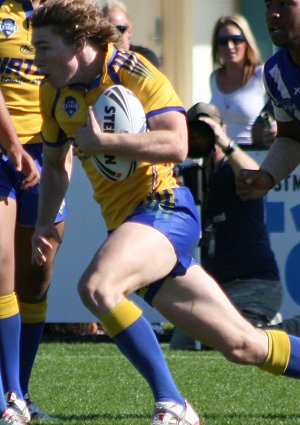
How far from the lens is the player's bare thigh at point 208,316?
15.1 feet

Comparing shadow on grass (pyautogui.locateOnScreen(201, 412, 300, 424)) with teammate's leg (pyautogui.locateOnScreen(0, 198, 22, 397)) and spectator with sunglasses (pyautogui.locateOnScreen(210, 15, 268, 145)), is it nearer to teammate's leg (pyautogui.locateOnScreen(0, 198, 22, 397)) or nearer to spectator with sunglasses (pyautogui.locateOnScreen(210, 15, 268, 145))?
teammate's leg (pyautogui.locateOnScreen(0, 198, 22, 397))

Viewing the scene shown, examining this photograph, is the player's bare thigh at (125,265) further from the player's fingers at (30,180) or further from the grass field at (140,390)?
the grass field at (140,390)

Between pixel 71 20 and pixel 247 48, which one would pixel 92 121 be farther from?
pixel 247 48

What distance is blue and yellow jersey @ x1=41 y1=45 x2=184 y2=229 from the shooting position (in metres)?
4.63

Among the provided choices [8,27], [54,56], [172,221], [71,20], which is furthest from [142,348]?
[8,27]

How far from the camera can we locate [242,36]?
880 cm

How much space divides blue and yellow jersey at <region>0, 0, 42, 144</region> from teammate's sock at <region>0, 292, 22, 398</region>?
74 centimetres

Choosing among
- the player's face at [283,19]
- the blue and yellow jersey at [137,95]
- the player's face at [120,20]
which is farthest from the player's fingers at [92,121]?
the player's face at [120,20]

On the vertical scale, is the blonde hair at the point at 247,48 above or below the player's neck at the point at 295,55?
below

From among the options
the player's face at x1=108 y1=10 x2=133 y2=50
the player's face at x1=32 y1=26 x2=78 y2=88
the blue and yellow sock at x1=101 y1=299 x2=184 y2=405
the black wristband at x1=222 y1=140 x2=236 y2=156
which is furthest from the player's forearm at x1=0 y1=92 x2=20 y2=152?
the player's face at x1=108 y1=10 x2=133 y2=50

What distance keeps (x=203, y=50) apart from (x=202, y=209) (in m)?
5.63

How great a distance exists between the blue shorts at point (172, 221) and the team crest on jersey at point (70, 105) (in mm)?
441

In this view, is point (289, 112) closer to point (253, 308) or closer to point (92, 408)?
point (92, 408)

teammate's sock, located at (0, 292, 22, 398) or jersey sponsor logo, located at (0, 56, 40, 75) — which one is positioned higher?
jersey sponsor logo, located at (0, 56, 40, 75)
